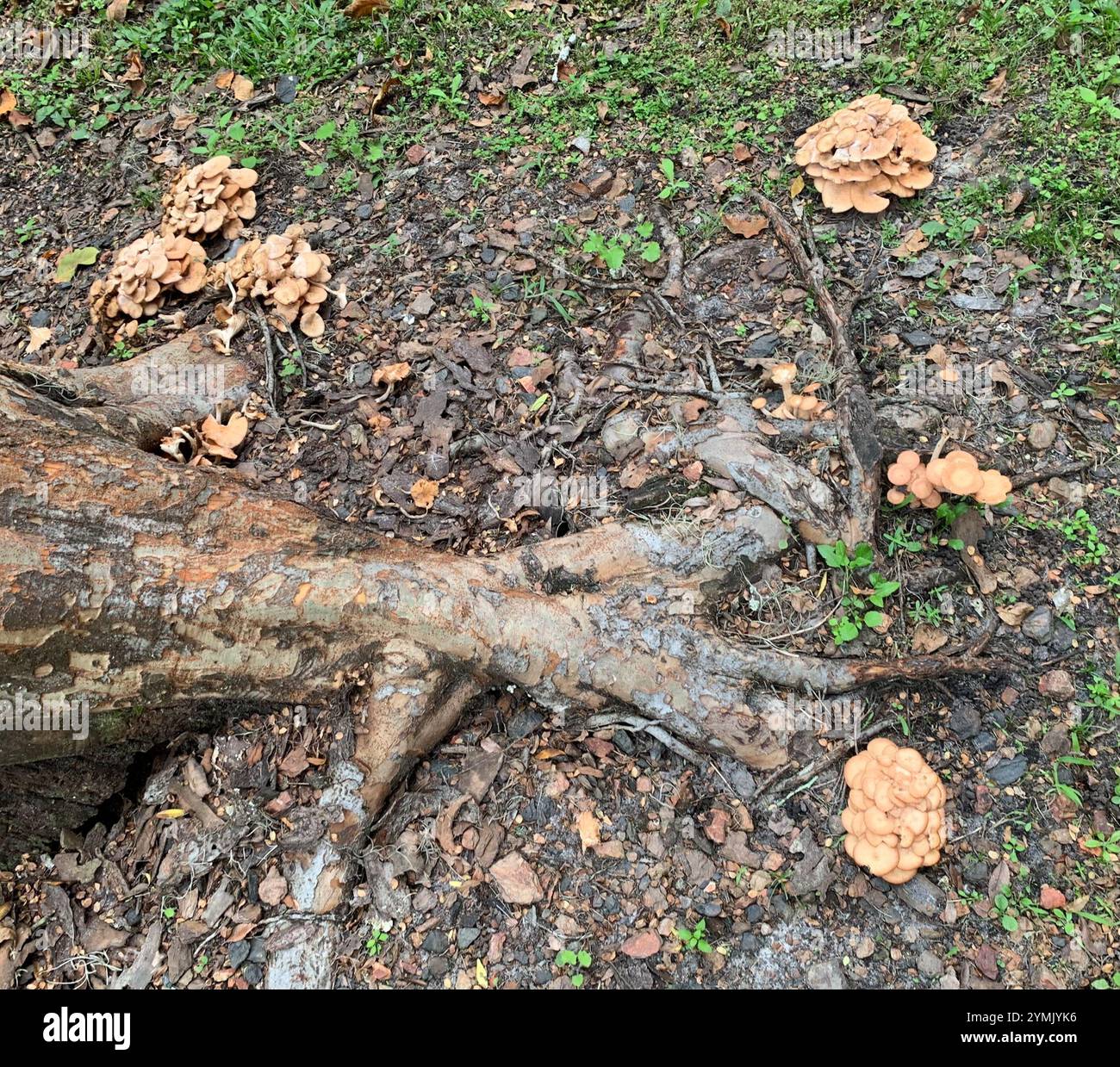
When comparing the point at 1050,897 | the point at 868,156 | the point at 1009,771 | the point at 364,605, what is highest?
the point at 868,156

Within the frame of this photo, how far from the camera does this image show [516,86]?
585 cm

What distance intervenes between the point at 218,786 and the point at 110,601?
104 centimetres

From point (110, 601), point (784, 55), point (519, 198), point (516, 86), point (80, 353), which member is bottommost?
point (80, 353)

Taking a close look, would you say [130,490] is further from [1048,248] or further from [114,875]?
[1048,248]

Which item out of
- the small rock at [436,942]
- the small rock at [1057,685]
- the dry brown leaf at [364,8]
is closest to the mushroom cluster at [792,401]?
the small rock at [1057,685]

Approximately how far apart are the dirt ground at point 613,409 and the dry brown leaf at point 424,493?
5 cm

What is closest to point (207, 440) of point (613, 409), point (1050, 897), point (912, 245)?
point (613, 409)

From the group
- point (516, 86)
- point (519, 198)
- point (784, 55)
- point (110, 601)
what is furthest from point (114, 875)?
point (784, 55)

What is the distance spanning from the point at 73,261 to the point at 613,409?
4008 mm

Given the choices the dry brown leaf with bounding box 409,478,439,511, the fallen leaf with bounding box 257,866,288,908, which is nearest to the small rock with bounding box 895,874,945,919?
the fallen leaf with bounding box 257,866,288,908

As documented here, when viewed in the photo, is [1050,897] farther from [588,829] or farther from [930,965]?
[588,829]

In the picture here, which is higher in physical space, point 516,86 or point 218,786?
point 516,86

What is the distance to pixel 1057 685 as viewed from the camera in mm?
3549

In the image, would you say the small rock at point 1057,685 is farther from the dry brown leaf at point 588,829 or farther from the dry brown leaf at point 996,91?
the dry brown leaf at point 996,91
